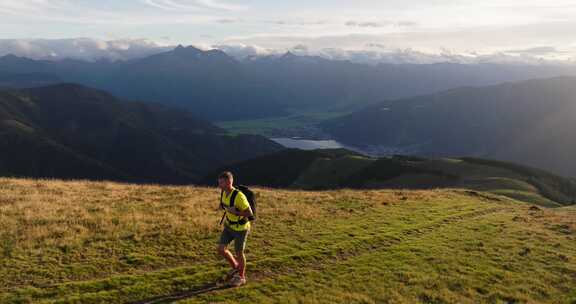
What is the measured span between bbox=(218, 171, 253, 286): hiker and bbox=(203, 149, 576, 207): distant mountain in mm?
56259

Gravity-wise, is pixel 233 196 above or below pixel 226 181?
below

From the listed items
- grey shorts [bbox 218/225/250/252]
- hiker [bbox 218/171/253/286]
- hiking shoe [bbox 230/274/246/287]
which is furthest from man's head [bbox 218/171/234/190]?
hiking shoe [bbox 230/274/246/287]

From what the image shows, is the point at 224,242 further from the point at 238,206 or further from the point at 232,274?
the point at 238,206

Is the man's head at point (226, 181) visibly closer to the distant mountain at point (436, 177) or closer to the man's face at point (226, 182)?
the man's face at point (226, 182)

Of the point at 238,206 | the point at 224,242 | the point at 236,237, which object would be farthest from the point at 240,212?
the point at 224,242

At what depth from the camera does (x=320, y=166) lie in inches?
5591

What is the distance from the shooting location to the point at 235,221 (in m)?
15.1

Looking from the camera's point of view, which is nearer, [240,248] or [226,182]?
[226,182]

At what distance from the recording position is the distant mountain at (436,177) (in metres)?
76.9

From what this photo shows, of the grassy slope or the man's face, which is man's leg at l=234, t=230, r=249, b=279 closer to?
the grassy slope

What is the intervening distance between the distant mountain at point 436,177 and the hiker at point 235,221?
5626cm

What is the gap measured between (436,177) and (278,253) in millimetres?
85003

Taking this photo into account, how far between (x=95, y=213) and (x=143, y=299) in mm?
10993

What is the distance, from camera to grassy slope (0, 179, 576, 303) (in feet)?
50.2
